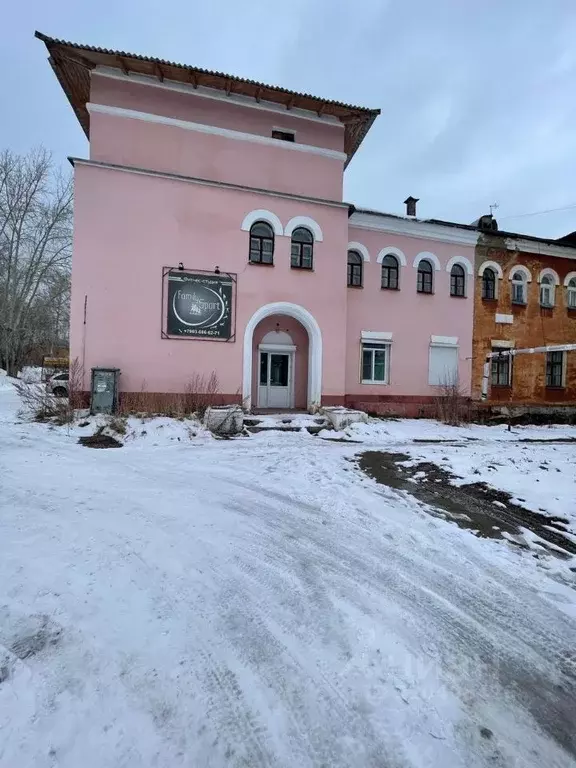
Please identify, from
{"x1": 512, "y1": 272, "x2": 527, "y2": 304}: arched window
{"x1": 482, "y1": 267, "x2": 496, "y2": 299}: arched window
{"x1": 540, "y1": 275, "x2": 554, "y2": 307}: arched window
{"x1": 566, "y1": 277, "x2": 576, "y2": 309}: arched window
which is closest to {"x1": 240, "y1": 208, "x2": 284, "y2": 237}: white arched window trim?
{"x1": 482, "y1": 267, "x2": 496, "y2": 299}: arched window

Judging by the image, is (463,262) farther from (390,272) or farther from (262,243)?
(262,243)

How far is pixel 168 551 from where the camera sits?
376 cm

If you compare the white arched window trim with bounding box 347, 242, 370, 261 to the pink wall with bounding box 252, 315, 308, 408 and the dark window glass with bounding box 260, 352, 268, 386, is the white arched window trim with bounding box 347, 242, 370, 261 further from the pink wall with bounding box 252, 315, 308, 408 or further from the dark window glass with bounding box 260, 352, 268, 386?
the dark window glass with bounding box 260, 352, 268, 386

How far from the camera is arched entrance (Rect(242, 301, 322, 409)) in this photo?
1308 centimetres

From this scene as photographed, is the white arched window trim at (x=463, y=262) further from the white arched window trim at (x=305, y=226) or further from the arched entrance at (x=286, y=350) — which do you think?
the arched entrance at (x=286, y=350)

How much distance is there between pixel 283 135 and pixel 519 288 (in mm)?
12260

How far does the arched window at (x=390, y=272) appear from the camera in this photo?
15922 mm

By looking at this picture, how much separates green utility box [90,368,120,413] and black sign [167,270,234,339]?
2.25 metres

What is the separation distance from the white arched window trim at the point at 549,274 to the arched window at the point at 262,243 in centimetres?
1290

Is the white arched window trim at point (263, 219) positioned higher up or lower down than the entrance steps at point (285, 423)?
higher up

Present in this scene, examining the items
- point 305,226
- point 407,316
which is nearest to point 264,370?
point 305,226

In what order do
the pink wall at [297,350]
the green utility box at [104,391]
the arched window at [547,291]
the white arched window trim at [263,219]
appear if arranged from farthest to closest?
the arched window at [547,291]
the pink wall at [297,350]
the white arched window trim at [263,219]
the green utility box at [104,391]

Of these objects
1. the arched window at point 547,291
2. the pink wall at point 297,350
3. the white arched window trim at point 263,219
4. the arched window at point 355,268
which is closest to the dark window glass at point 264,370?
the pink wall at point 297,350

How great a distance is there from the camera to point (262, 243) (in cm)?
1333
